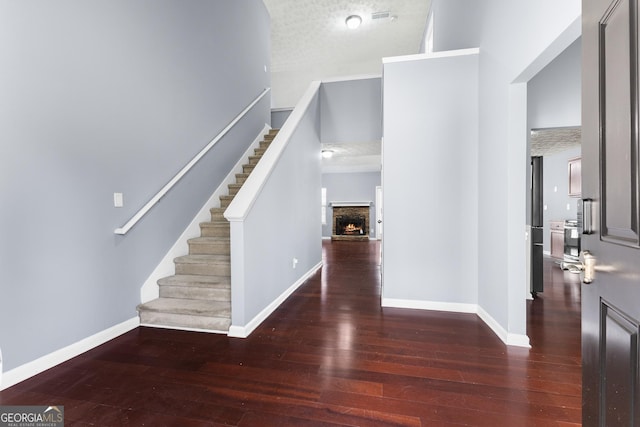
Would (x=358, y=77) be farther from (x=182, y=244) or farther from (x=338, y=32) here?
(x=182, y=244)

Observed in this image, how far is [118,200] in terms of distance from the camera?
8.05ft

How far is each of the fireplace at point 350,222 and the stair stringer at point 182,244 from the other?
19.2ft

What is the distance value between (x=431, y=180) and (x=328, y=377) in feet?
7.16

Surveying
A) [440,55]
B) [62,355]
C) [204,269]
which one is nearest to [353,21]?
[440,55]

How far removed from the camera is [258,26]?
5191 mm

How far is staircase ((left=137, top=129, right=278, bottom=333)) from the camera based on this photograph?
8.46 ft

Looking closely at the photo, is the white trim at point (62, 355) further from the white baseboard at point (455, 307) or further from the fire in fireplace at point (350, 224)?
the fire in fireplace at point (350, 224)

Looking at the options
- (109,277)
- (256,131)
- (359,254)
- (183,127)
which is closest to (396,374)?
(109,277)

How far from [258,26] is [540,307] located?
6.18m

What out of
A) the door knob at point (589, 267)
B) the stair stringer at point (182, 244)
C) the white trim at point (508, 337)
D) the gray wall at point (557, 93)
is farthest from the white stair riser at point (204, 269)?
the gray wall at point (557, 93)

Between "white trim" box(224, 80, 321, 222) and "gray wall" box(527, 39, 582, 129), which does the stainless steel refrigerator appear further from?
"white trim" box(224, 80, 321, 222)

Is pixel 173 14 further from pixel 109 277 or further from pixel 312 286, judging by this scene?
pixel 312 286

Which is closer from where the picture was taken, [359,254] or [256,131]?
[256,131]

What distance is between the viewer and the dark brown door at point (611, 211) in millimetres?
725
